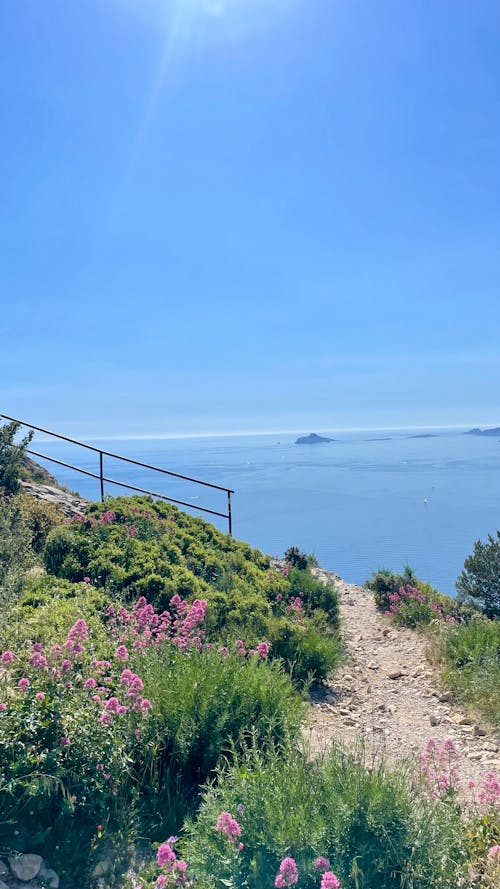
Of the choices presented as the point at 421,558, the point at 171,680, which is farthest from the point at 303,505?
the point at 171,680

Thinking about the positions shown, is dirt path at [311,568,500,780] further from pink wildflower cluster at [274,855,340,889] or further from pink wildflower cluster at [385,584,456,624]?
pink wildflower cluster at [274,855,340,889]

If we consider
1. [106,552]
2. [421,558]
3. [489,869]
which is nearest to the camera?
[489,869]

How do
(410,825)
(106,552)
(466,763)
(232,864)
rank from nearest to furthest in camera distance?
(232,864) < (410,825) < (466,763) < (106,552)

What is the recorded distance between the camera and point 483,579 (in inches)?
448

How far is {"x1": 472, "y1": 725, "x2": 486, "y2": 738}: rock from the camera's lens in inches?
199

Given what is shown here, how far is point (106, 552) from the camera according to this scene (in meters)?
7.34

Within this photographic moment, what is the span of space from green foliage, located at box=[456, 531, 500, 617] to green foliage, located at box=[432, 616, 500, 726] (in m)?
3.21

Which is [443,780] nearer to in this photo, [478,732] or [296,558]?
[478,732]

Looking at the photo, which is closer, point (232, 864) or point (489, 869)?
point (232, 864)

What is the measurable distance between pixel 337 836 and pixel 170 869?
0.87 m

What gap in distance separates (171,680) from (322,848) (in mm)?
1586

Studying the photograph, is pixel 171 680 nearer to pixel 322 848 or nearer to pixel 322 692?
pixel 322 848

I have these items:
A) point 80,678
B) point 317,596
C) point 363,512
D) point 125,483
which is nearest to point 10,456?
point 125,483

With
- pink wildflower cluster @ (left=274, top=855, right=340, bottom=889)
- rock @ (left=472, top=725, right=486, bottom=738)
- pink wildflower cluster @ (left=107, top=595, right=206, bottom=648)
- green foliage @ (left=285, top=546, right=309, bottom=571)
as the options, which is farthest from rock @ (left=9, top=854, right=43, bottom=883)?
green foliage @ (left=285, top=546, right=309, bottom=571)
